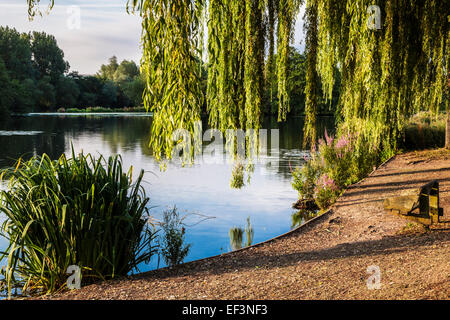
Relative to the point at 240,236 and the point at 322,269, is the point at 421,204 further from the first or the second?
the point at 240,236

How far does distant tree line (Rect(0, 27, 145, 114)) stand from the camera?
53.3m

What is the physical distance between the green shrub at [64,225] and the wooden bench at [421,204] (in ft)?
14.2

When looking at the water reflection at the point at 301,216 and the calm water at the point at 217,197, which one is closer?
the calm water at the point at 217,197

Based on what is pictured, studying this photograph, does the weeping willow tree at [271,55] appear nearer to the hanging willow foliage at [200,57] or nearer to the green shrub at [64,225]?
the hanging willow foliage at [200,57]

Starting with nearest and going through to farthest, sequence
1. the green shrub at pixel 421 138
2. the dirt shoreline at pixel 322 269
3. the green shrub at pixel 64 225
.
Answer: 1. the dirt shoreline at pixel 322 269
2. the green shrub at pixel 64 225
3. the green shrub at pixel 421 138

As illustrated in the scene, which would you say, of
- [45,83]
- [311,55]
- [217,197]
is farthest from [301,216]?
[45,83]

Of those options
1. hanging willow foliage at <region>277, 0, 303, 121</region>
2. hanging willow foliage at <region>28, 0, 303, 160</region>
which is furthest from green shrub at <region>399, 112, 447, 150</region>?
hanging willow foliage at <region>28, 0, 303, 160</region>

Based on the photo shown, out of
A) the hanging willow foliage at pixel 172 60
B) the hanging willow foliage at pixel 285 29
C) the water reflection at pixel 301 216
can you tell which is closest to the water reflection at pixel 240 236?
the water reflection at pixel 301 216

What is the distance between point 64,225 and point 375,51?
404 cm

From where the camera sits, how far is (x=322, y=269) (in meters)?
4.50

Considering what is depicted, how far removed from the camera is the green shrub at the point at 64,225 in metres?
4.29
